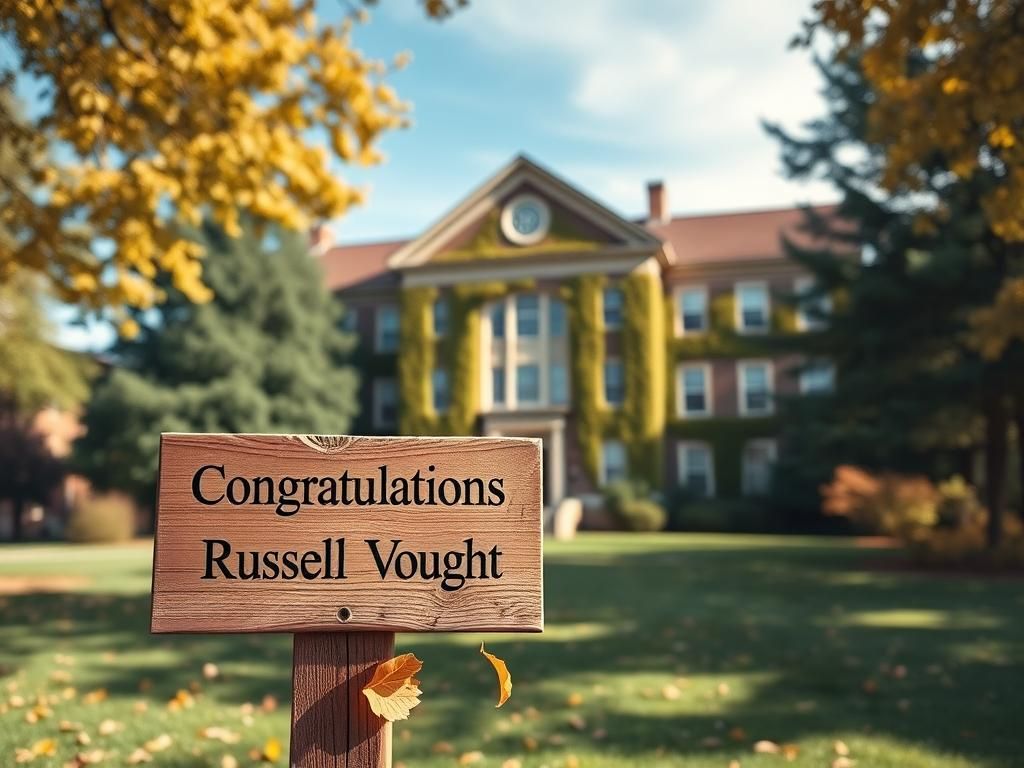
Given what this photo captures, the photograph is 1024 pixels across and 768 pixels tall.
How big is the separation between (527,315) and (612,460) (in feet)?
19.5

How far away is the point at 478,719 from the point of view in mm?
4398

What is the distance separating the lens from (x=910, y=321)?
44.5ft

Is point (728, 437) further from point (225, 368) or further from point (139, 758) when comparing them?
point (139, 758)

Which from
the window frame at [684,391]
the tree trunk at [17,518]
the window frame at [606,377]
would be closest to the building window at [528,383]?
the window frame at [606,377]

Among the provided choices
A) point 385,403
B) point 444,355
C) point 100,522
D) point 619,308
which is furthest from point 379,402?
point 100,522

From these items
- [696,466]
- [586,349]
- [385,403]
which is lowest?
[696,466]

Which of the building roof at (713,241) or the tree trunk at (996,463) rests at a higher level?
the building roof at (713,241)

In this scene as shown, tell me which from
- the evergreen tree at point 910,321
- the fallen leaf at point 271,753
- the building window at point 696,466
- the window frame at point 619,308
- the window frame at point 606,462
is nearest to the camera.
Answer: the fallen leaf at point 271,753

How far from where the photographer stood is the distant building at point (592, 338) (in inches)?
1148

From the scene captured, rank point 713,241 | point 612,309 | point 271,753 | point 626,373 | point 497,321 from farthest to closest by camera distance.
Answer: point 713,241 < point 497,321 < point 612,309 < point 626,373 < point 271,753

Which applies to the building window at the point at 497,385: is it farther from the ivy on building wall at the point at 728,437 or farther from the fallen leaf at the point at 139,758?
the fallen leaf at the point at 139,758

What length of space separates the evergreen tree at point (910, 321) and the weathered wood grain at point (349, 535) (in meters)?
11.8

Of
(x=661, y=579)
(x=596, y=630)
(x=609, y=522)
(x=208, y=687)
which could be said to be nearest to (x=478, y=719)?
(x=208, y=687)

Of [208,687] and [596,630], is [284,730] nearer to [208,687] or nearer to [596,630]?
[208,687]
